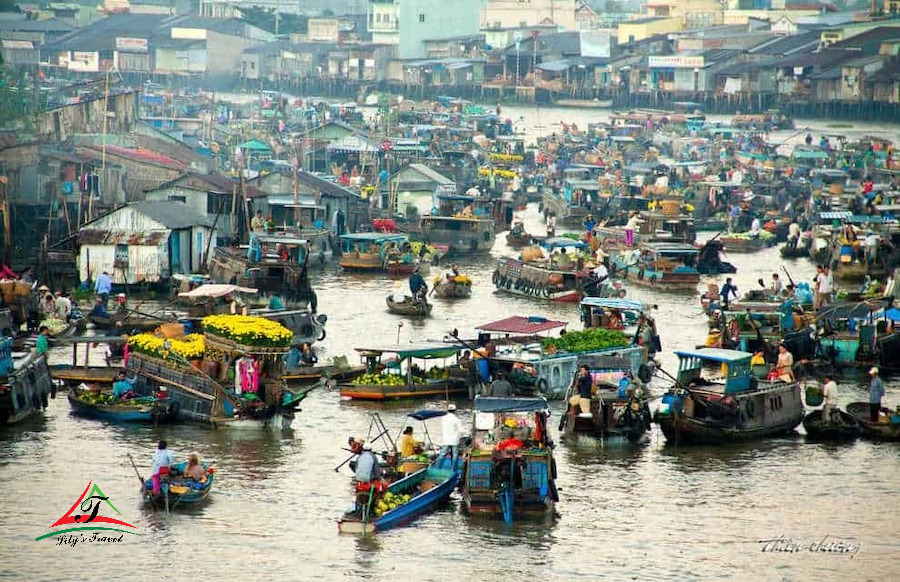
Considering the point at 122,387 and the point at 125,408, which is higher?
the point at 122,387

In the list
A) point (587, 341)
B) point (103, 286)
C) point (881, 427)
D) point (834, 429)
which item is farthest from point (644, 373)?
point (103, 286)


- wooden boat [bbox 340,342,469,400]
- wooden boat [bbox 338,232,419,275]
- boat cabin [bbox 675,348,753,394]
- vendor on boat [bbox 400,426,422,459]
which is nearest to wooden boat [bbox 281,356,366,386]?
wooden boat [bbox 340,342,469,400]

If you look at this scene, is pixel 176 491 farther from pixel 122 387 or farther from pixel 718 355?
pixel 718 355

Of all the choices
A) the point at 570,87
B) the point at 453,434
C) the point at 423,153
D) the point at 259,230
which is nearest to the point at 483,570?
the point at 453,434

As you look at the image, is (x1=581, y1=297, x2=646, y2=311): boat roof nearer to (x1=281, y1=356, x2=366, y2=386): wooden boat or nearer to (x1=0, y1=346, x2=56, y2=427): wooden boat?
(x1=281, y1=356, x2=366, y2=386): wooden boat

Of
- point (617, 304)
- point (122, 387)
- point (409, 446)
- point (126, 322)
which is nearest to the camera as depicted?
point (409, 446)

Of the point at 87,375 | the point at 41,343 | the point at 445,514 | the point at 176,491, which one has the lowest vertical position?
the point at 445,514
